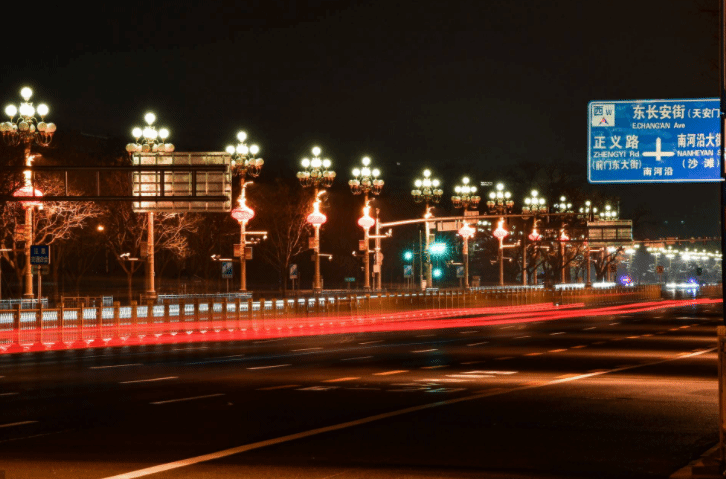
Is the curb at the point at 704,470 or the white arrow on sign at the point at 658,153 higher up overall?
the white arrow on sign at the point at 658,153

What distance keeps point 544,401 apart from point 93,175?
6345 centimetres

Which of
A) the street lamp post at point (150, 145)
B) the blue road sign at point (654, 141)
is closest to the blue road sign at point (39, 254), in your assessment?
the street lamp post at point (150, 145)

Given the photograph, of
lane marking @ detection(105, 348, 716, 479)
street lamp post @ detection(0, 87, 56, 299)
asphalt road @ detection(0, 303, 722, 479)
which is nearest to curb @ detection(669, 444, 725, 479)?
asphalt road @ detection(0, 303, 722, 479)

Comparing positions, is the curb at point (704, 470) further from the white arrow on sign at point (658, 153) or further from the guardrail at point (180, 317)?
the guardrail at point (180, 317)

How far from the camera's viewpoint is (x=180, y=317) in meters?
47.3

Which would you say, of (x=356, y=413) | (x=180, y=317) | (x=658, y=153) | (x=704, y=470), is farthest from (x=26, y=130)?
(x=704, y=470)

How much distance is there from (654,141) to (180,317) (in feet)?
103

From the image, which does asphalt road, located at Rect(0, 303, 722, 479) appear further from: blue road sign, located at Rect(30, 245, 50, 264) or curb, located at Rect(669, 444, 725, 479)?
blue road sign, located at Rect(30, 245, 50, 264)

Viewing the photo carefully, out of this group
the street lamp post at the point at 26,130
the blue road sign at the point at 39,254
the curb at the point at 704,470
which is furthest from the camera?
the street lamp post at the point at 26,130

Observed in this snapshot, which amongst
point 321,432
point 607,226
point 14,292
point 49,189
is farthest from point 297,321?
point 607,226

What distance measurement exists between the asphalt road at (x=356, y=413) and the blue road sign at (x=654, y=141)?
402cm

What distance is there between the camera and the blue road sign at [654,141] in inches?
725

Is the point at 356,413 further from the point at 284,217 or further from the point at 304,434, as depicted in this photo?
the point at 284,217

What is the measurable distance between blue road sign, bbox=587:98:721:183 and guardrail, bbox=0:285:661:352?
19.6 meters
